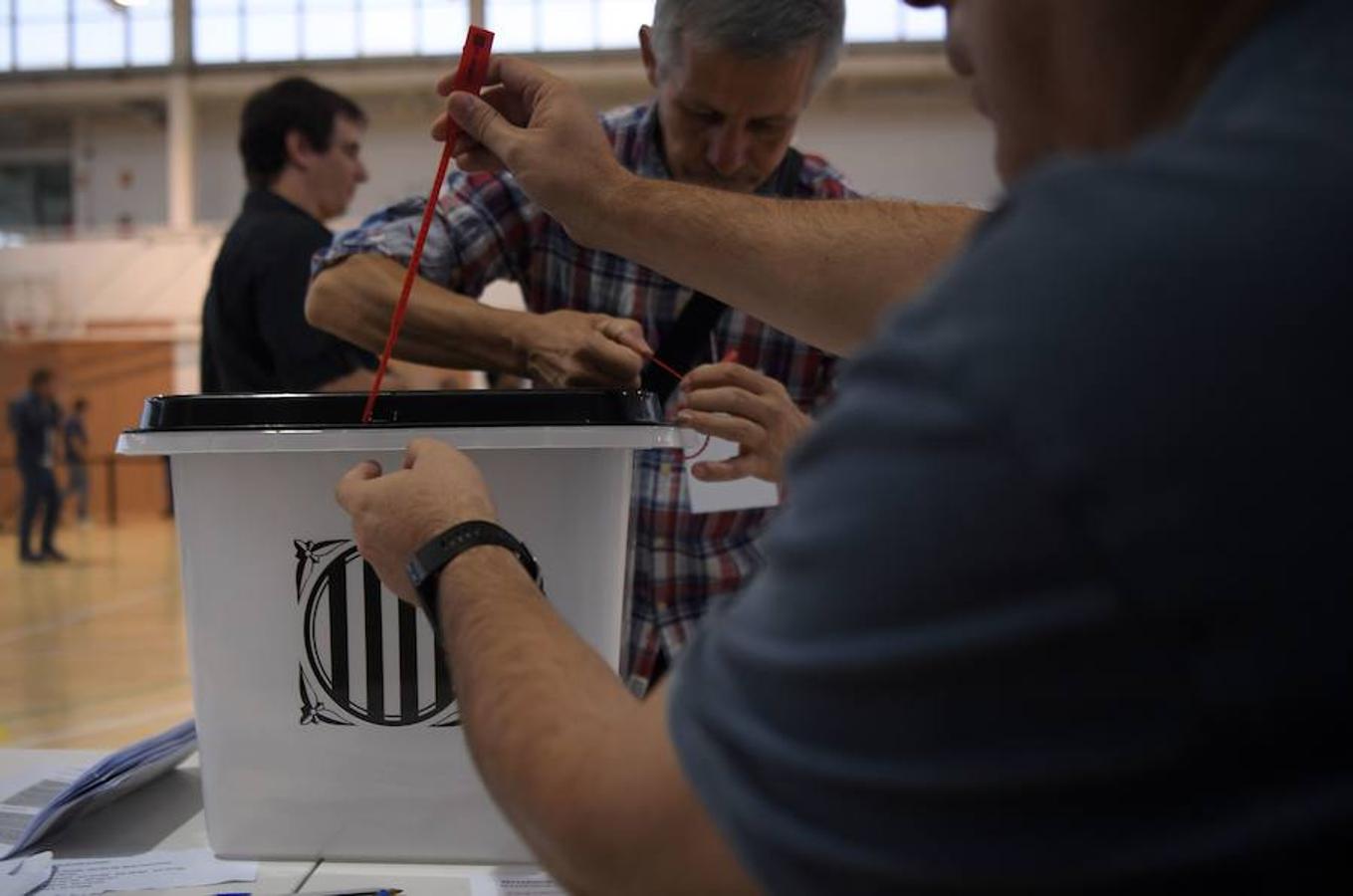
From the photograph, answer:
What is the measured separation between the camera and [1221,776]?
332 millimetres

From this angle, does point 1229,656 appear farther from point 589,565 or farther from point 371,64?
point 371,64

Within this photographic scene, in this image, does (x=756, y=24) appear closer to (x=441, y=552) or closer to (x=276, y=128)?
(x=441, y=552)

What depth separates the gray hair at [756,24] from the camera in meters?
1.30

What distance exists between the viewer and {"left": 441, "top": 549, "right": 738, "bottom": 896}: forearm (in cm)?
44

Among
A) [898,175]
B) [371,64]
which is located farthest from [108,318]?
[898,175]

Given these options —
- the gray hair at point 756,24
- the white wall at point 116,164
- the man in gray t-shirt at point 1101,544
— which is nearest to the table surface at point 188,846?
the man in gray t-shirt at point 1101,544

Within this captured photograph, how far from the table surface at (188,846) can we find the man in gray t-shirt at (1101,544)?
56 centimetres

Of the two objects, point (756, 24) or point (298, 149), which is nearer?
point (756, 24)

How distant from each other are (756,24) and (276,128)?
1.52 m

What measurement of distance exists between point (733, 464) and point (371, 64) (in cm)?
1290

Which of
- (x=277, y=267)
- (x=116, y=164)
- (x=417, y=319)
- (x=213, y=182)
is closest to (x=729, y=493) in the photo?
(x=417, y=319)

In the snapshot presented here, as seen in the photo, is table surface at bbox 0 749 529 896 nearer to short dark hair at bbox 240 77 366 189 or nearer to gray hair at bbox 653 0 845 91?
gray hair at bbox 653 0 845 91

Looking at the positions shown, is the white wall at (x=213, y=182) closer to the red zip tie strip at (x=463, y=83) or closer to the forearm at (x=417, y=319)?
the forearm at (x=417, y=319)

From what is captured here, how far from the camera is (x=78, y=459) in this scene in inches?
484
